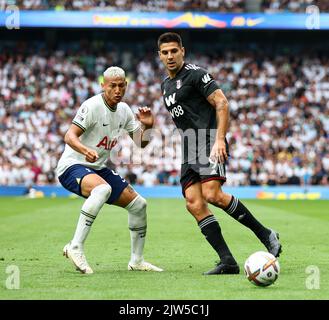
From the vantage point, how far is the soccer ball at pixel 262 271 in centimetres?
744

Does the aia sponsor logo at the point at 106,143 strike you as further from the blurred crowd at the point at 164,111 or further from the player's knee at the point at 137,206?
the blurred crowd at the point at 164,111

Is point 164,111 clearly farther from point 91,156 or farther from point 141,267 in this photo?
point 91,156

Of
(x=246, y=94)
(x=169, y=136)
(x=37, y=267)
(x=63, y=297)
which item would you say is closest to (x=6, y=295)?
(x=63, y=297)

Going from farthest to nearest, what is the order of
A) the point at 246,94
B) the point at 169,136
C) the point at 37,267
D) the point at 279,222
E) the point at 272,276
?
1. the point at 246,94
2. the point at 169,136
3. the point at 279,222
4. the point at 37,267
5. the point at 272,276

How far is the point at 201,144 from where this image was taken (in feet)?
29.2

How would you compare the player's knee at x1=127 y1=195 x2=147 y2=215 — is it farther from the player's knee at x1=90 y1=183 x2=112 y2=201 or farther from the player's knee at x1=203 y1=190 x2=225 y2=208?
the player's knee at x1=203 y1=190 x2=225 y2=208

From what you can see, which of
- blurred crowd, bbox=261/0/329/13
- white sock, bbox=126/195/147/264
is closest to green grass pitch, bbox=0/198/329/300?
white sock, bbox=126/195/147/264

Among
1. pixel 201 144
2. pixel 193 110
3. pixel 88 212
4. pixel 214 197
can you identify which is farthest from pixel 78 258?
pixel 193 110

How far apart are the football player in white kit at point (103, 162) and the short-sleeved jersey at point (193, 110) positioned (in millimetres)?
470

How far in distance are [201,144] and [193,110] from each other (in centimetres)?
41

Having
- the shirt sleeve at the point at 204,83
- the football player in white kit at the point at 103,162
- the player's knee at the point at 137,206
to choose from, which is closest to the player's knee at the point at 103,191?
the football player in white kit at the point at 103,162

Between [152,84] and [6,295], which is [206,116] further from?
[152,84]

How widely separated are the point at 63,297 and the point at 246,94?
99.7ft

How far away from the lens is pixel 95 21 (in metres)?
37.6
